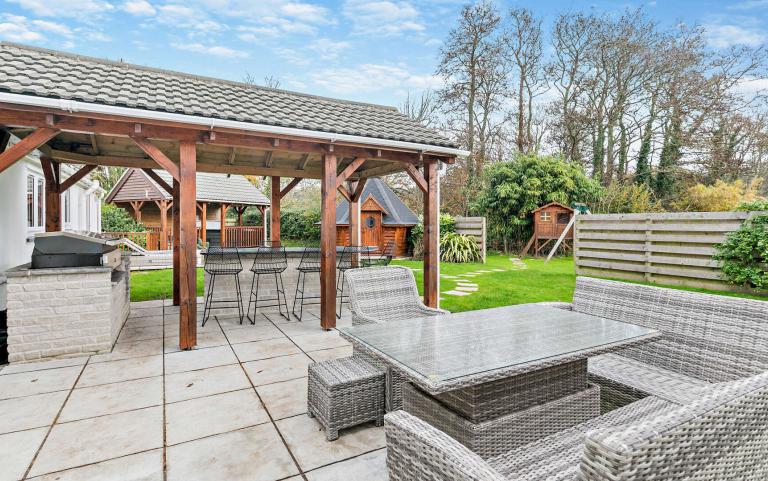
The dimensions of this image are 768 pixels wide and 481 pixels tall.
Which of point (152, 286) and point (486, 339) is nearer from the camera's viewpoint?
point (486, 339)

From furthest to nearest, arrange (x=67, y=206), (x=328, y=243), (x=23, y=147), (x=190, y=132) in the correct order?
1. (x=67, y=206)
2. (x=328, y=243)
3. (x=190, y=132)
4. (x=23, y=147)

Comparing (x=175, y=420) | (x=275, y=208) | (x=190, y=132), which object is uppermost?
(x=190, y=132)

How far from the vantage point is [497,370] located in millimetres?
1614

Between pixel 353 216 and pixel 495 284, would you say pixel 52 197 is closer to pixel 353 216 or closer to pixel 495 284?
pixel 353 216

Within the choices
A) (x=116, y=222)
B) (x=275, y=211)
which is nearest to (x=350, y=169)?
(x=275, y=211)

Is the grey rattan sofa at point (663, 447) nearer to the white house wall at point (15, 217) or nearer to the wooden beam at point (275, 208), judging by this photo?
the white house wall at point (15, 217)

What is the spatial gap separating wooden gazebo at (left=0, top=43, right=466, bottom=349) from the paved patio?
0.76m

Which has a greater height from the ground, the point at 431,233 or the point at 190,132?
the point at 190,132

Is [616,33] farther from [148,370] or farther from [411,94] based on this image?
[148,370]

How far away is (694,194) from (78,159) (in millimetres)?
16631

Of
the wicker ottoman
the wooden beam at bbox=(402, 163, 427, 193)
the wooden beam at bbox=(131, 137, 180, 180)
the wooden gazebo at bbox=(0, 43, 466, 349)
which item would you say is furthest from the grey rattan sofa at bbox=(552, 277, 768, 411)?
the wooden beam at bbox=(131, 137, 180, 180)

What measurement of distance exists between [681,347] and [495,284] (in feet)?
18.3

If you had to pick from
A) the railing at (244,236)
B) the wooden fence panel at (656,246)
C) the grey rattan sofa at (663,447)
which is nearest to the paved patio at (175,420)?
the grey rattan sofa at (663,447)

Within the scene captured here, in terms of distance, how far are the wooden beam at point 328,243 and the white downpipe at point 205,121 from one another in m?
0.40
